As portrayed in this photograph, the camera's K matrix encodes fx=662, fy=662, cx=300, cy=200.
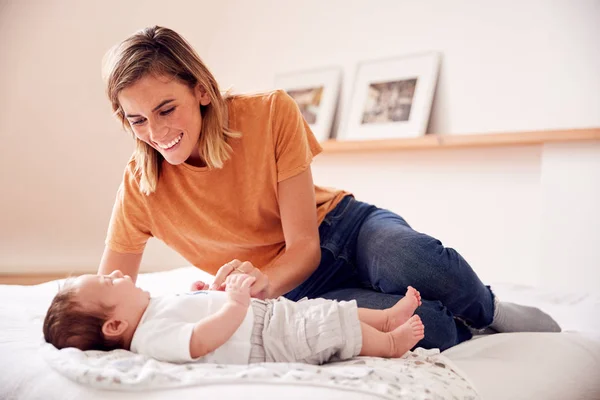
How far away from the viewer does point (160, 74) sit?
4.74 ft

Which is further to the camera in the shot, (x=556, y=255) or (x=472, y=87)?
(x=472, y=87)

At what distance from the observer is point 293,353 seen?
1108mm

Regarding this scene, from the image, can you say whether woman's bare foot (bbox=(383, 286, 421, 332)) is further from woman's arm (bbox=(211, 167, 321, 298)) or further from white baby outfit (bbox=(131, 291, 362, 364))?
woman's arm (bbox=(211, 167, 321, 298))

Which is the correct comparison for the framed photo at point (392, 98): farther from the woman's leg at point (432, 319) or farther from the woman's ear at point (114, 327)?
the woman's ear at point (114, 327)

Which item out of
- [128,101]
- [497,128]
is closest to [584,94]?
[497,128]

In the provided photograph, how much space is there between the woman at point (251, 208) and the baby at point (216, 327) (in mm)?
239

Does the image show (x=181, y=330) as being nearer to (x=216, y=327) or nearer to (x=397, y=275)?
(x=216, y=327)

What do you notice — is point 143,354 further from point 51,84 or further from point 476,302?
point 51,84

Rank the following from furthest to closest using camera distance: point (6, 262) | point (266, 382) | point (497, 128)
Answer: point (6, 262)
point (497, 128)
point (266, 382)

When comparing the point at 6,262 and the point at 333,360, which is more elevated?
the point at 333,360

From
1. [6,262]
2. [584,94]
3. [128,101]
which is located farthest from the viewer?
[6,262]

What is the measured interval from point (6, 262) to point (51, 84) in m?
0.87

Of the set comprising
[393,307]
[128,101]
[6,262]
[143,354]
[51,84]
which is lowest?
[6,262]

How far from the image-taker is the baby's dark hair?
1.11 metres
